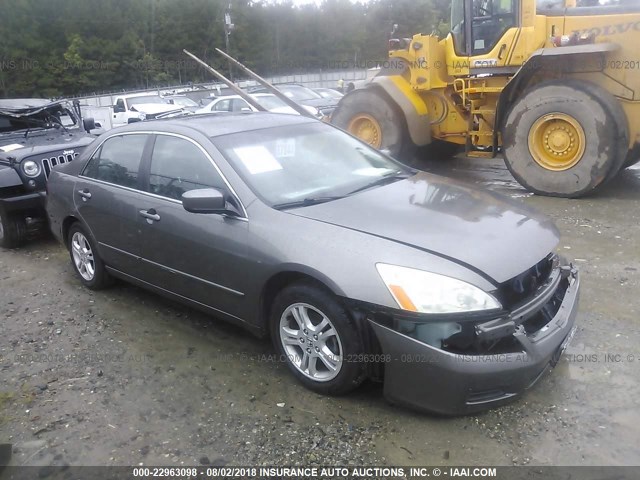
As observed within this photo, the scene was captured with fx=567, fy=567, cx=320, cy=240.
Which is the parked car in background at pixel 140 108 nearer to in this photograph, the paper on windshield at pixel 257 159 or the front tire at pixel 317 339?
the paper on windshield at pixel 257 159

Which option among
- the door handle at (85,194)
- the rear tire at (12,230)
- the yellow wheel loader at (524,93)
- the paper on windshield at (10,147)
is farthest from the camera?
the paper on windshield at (10,147)

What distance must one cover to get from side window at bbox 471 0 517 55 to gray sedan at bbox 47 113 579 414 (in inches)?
171

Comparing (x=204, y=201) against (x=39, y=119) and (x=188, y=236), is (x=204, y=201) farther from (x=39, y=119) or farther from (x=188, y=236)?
(x=39, y=119)

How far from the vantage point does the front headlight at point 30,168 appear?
6306 mm

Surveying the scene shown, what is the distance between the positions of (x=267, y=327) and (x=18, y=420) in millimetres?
1527

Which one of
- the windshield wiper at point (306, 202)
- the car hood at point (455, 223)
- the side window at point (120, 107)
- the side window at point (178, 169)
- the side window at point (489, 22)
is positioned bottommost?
the car hood at point (455, 223)

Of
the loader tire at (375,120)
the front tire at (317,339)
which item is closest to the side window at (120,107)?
the loader tire at (375,120)

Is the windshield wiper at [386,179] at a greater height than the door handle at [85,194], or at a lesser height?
greater

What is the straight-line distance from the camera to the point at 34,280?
5.55 meters

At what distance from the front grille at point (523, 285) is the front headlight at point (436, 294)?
4.2 inches

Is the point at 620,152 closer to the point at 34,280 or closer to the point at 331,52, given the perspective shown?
the point at 34,280

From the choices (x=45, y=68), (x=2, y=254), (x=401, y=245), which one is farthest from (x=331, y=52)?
(x=401, y=245)

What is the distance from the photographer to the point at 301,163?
13.0 feet

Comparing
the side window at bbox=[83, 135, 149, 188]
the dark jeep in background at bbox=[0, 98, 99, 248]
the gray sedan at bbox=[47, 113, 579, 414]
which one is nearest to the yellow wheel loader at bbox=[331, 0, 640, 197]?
the gray sedan at bbox=[47, 113, 579, 414]
